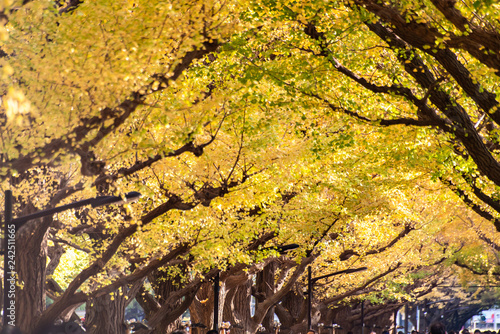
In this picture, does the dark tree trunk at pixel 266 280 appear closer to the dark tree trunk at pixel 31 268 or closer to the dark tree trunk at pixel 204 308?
the dark tree trunk at pixel 204 308

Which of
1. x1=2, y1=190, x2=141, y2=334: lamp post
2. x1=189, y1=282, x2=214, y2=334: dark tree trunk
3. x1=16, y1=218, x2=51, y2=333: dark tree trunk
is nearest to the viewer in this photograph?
x1=2, y1=190, x2=141, y2=334: lamp post

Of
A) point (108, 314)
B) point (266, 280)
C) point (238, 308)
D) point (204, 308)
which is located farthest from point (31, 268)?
point (266, 280)

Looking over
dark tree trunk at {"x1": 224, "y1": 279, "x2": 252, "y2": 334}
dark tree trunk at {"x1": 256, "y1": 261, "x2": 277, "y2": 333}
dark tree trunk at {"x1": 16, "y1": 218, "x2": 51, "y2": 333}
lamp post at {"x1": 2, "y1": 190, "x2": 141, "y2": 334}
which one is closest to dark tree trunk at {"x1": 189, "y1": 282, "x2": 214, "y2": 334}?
dark tree trunk at {"x1": 224, "y1": 279, "x2": 252, "y2": 334}

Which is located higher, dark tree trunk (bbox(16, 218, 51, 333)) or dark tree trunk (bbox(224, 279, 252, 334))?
dark tree trunk (bbox(224, 279, 252, 334))

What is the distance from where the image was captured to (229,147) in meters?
16.2

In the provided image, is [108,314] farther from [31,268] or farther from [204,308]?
[204,308]

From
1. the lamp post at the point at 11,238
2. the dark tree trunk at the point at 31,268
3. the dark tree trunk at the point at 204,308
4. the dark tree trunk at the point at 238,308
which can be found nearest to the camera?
the lamp post at the point at 11,238

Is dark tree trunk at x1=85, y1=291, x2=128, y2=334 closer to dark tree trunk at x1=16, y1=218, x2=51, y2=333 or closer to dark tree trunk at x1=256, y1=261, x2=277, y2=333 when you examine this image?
dark tree trunk at x1=16, y1=218, x2=51, y2=333

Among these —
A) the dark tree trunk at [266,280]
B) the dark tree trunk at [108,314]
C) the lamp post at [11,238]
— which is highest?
the dark tree trunk at [266,280]

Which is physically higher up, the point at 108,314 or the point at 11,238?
the point at 108,314

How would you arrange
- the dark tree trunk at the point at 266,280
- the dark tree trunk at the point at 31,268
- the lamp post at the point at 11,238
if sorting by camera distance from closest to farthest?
the lamp post at the point at 11,238 < the dark tree trunk at the point at 31,268 < the dark tree trunk at the point at 266,280


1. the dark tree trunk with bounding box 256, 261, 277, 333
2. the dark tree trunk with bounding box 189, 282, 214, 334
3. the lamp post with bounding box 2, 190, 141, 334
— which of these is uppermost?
the dark tree trunk with bounding box 256, 261, 277, 333

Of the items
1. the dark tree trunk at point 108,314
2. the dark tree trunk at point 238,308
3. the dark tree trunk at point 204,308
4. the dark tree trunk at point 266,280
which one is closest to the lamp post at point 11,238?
the dark tree trunk at point 108,314

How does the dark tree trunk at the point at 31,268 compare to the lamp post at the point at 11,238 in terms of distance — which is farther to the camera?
the dark tree trunk at the point at 31,268
